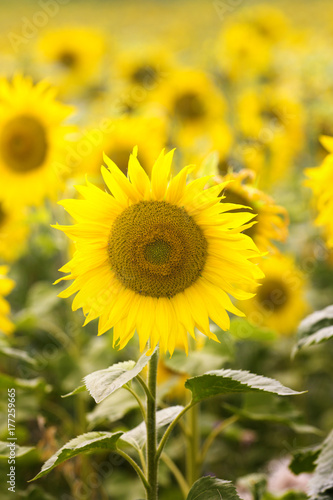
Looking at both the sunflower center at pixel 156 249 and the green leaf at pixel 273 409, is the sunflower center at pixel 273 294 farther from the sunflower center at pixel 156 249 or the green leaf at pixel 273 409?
the sunflower center at pixel 156 249

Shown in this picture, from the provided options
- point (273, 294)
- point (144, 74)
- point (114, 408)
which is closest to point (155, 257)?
point (114, 408)

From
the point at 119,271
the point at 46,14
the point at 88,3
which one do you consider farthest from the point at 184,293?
the point at 88,3

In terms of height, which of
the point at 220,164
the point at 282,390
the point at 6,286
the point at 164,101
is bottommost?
the point at 282,390

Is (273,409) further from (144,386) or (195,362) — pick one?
(144,386)

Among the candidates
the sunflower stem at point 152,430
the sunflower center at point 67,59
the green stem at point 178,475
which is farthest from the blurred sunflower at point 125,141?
the sunflower center at point 67,59

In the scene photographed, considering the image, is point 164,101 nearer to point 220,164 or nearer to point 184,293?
point 220,164

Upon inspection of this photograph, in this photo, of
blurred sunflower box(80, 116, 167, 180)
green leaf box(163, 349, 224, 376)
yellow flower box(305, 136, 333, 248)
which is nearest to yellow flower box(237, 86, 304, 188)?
blurred sunflower box(80, 116, 167, 180)

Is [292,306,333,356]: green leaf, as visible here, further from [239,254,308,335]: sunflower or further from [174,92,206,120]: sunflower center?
[174,92,206,120]: sunflower center
